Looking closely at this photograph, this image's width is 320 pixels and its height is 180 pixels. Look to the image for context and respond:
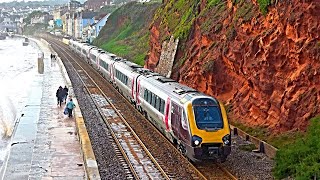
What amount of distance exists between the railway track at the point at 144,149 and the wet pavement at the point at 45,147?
1.97 metres

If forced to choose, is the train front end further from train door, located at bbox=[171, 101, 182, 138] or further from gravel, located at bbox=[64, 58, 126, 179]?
gravel, located at bbox=[64, 58, 126, 179]

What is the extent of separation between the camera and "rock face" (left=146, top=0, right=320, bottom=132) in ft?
76.7

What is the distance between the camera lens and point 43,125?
100 feet

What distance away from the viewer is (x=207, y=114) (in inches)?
807

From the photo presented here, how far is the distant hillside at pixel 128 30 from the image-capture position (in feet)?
267

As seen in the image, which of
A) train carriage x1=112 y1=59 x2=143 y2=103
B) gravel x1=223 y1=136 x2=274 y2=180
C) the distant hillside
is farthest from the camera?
the distant hillside

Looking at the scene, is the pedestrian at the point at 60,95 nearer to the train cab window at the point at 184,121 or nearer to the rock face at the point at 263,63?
the rock face at the point at 263,63

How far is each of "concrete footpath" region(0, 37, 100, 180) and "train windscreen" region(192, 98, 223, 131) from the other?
404 cm

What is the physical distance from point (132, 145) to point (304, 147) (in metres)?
8.29

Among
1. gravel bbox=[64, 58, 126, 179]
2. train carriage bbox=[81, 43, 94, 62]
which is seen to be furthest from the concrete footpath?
train carriage bbox=[81, 43, 94, 62]

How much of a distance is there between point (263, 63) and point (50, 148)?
10.5 meters

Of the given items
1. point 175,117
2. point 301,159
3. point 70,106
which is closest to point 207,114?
point 175,117

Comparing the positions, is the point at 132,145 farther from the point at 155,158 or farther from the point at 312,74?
the point at 312,74

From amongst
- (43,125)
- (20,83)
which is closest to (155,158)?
(43,125)
